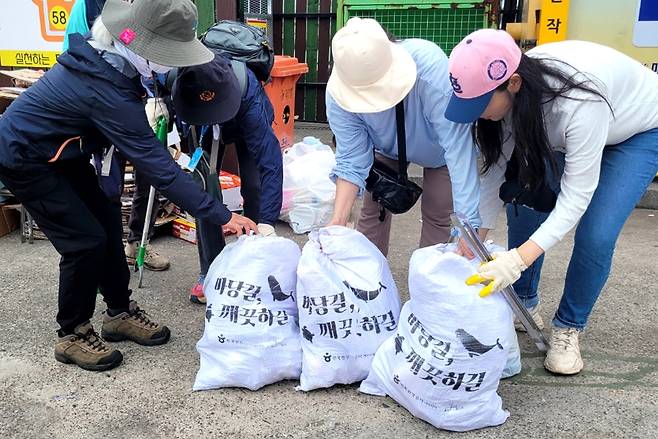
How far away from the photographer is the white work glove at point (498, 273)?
201cm

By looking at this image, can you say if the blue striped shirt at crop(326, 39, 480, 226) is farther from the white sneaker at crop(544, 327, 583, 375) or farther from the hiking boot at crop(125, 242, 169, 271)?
the hiking boot at crop(125, 242, 169, 271)

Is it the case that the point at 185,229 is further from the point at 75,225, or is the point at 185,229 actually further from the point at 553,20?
the point at 553,20

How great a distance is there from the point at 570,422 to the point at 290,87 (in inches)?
146

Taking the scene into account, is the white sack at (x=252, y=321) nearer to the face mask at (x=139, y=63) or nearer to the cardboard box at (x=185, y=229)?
the face mask at (x=139, y=63)

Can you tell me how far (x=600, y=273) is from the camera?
2338mm

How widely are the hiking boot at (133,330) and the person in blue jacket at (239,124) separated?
403 millimetres

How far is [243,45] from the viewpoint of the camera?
290cm

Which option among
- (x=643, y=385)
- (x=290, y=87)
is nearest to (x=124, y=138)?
(x=643, y=385)

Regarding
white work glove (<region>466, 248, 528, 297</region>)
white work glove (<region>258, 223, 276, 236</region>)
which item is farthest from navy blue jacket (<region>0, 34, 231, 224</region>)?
white work glove (<region>466, 248, 528, 297</region>)

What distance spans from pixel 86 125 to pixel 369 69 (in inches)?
41.0

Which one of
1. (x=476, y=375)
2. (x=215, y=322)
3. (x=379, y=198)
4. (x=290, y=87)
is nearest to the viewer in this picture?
(x=476, y=375)

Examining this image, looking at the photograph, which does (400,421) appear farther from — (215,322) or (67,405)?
(67,405)

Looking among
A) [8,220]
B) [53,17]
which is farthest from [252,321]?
[53,17]

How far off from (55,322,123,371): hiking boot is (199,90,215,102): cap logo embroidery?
106cm
